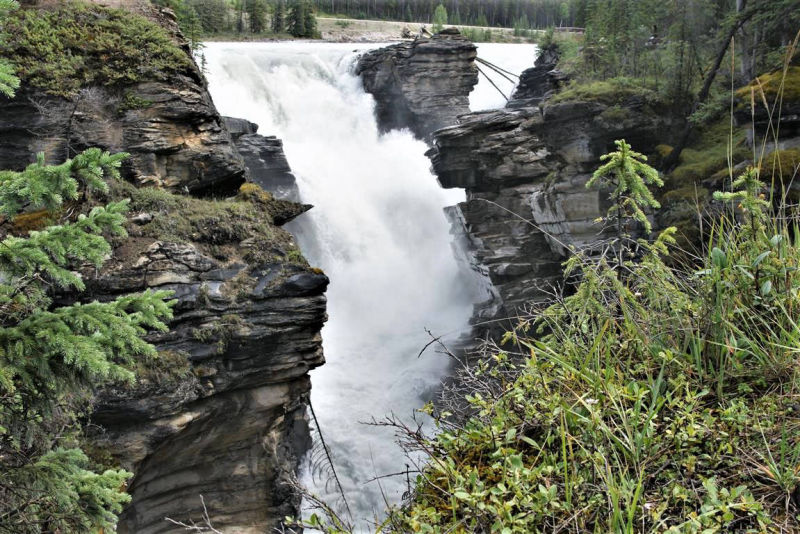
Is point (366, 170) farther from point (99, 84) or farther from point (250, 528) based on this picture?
point (250, 528)

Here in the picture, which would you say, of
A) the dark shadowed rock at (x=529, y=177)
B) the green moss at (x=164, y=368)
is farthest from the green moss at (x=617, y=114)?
the green moss at (x=164, y=368)

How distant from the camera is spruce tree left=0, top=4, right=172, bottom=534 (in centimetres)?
324

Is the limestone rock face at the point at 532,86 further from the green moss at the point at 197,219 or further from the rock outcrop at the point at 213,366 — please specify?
the rock outcrop at the point at 213,366

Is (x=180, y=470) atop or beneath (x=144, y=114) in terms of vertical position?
beneath

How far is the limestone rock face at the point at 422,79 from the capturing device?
34094 millimetres

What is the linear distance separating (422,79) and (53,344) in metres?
35.1

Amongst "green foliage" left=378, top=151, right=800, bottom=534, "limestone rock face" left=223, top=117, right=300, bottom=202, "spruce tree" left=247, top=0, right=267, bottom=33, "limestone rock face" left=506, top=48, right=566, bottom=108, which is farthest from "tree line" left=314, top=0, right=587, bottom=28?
"green foliage" left=378, top=151, right=800, bottom=534

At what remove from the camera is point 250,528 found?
9250 millimetres

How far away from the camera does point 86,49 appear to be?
952cm

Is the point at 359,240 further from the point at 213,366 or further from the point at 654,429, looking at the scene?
the point at 654,429

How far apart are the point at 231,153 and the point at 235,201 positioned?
1244 millimetres

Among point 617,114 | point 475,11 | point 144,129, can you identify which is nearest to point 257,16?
point 475,11

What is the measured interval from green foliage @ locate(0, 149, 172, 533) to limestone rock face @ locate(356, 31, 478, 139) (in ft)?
103

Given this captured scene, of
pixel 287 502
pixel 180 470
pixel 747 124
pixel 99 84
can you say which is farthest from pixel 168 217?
pixel 747 124
